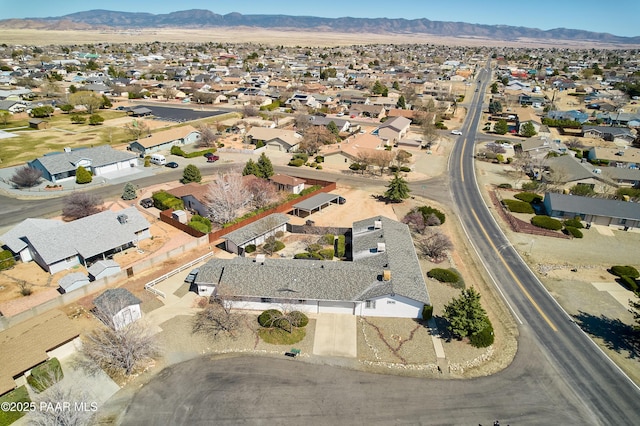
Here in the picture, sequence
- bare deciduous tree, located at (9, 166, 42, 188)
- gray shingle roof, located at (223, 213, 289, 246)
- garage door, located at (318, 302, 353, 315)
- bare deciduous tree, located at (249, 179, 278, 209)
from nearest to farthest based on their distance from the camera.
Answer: garage door, located at (318, 302, 353, 315) < gray shingle roof, located at (223, 213, 289, 246) < bare deciduous tree, located at (249, 179, 278, 209) < bare deciduous tree, located at (9, 166, 42, 188)

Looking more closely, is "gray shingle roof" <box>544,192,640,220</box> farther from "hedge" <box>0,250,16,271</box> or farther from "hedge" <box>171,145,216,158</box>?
"hedge" <box>0,250,16,271</box>

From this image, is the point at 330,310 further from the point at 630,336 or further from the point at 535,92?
the point at 535,92

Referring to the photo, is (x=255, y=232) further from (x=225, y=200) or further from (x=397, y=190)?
(x=397, y=190)

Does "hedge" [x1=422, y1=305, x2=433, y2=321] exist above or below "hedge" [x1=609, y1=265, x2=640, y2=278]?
below

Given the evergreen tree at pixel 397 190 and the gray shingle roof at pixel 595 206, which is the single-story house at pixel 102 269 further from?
the gray shingle roof at pixel 595 206

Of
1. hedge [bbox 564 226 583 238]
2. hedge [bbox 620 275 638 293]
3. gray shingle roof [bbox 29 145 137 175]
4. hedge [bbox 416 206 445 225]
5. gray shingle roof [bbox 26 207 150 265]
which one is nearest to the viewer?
gray shingle roof [bbox 26 207 150 265]

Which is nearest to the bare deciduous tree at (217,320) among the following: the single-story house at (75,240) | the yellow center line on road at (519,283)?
the single-story house at (75,240)

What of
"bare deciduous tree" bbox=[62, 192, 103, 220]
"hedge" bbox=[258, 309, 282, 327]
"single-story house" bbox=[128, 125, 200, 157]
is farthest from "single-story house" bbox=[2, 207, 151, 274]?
"single-story house" bbox=[128, 125, 200, 157]
